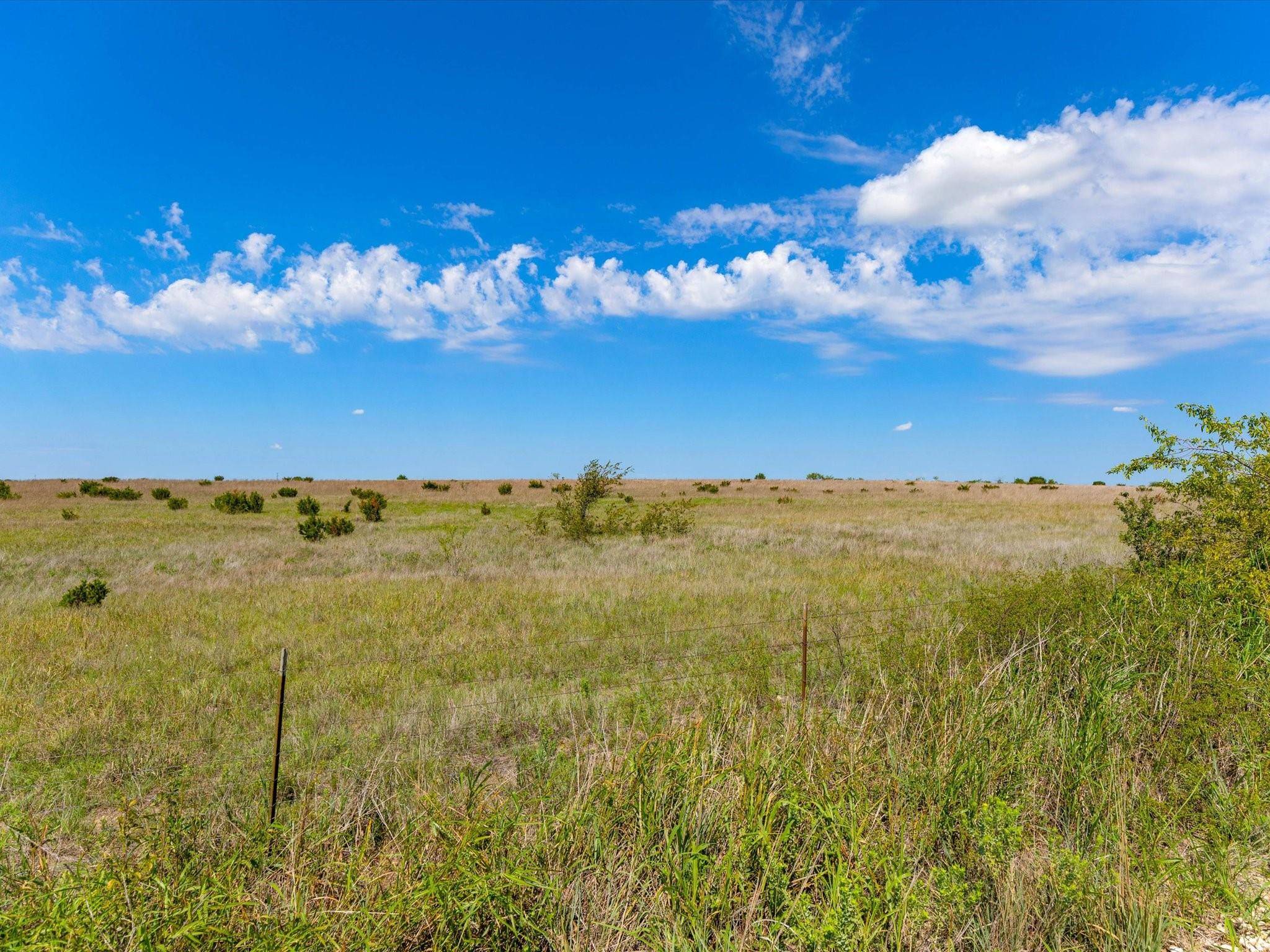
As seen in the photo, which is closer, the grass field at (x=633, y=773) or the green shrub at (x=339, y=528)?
the grass field at (x=633, y=773)

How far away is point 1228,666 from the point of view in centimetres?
564

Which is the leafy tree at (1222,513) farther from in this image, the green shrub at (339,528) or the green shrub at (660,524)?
the green shrub at (339,528)

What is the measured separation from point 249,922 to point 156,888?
551mm

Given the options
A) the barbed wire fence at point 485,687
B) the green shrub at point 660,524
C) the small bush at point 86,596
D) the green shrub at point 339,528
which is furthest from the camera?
the green shrub at point 339,528

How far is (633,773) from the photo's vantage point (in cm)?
418

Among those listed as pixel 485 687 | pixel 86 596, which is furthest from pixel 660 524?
pixel 485 687

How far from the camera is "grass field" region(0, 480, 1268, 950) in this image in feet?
10.6

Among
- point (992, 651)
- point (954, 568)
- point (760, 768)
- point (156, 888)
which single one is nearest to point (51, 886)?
point (156, 888)

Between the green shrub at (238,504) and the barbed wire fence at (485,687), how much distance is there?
3237 centimetres

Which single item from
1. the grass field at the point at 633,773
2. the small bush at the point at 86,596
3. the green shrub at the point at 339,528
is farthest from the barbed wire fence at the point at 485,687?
the green shrub at the point at 339,528

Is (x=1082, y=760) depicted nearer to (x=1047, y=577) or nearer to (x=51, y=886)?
(x=1047, y=577)

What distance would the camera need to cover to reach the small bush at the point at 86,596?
12.5 meters

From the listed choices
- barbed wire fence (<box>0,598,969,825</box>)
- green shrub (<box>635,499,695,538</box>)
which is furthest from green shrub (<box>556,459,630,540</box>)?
barbed wire fence (<box>0,598,969,825</box>)

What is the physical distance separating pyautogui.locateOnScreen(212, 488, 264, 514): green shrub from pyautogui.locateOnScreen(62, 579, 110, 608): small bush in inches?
1041
